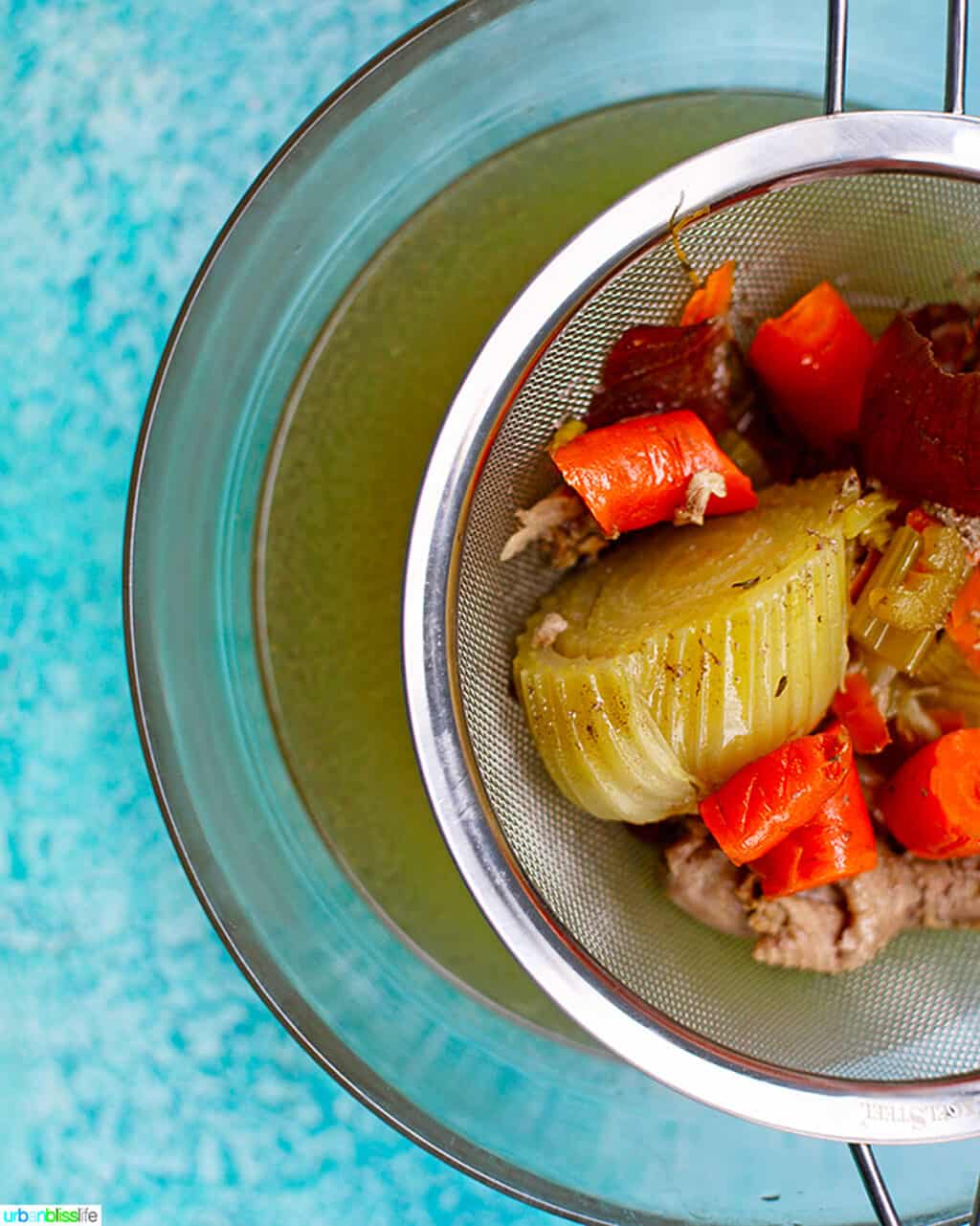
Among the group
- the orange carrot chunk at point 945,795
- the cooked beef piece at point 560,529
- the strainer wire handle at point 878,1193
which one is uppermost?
the cooked beef piece at point 560,529

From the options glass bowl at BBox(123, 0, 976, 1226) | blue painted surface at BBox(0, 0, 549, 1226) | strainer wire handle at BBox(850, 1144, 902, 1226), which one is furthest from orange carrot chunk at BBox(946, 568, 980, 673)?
blue painted surface at BBox(0, 0, 549, 1226)

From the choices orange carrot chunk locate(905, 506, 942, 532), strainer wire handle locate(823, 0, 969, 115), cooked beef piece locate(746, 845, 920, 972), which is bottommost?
cooked beef piece locate(746, 845, 920, 972)

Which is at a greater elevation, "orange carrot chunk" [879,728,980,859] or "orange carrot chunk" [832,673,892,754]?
"orange carrot chunk" [832,673,892,754]

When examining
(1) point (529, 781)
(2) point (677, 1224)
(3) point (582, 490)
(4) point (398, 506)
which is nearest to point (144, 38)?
(4) point (398, 506)

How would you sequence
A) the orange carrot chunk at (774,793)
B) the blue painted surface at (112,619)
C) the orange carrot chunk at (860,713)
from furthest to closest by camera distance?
the blue painted surface at (112,619)
the orange carrot chunk at (860,713)
the orange carrot chunk at (774,793)

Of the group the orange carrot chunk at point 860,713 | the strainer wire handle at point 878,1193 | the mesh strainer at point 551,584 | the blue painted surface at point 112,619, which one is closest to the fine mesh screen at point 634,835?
the mesh strainer at point 551,584

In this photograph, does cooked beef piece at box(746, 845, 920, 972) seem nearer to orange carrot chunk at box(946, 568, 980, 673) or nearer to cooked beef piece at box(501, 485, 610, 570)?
orange carrot chunk at box(946, 568, 980, 673)

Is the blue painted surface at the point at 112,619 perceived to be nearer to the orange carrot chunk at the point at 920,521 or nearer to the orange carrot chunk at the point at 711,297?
the orange carrot chunk at the point at 711,297

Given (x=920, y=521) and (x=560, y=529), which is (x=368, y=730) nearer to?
(x=560, y=529)

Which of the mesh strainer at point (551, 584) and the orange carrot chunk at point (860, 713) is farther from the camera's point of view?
the orange carrot chunk at point (860, 713)
